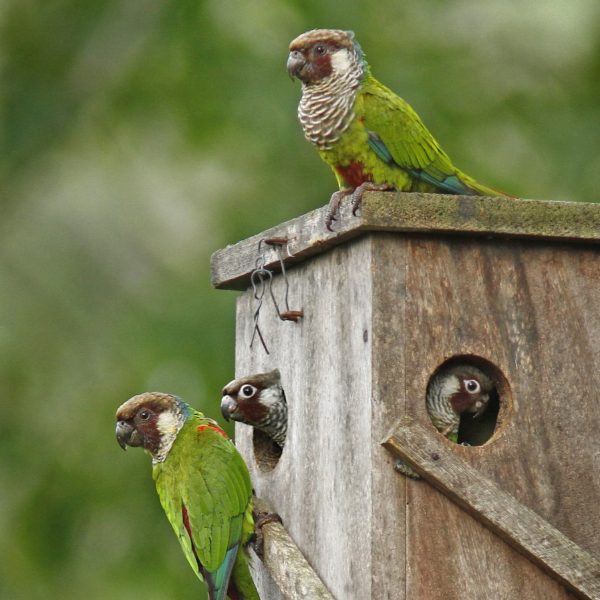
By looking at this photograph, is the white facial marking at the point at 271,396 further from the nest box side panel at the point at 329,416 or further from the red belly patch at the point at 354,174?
the red belly patch at the point at 354,174

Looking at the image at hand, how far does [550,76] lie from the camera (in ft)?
32.5

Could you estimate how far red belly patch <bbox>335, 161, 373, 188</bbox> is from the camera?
4918 mm

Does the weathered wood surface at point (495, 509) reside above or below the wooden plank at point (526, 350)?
below

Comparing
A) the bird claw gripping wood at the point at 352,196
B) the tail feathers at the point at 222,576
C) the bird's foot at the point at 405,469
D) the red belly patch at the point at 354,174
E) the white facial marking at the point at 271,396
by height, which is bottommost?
the tail feathers at the point at 222,576

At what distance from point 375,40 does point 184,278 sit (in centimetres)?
202

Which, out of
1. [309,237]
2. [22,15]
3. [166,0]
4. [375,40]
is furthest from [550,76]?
[309,237]

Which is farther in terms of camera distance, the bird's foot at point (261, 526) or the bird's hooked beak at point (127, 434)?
the bird's hooked beak at point (127, 434)

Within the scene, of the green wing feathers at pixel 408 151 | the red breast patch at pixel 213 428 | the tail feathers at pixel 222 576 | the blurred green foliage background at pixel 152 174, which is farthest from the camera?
the blurred green foliage background at pixel 152 174

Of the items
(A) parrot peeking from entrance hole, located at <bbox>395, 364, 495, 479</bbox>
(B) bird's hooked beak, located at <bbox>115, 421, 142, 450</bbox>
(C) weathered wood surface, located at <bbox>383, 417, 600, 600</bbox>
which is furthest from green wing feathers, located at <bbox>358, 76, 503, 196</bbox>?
(B) bird's hooked beak, located at <bbox>115, 421, 142, 450</bbox>

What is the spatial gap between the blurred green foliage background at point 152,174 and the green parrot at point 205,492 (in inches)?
114

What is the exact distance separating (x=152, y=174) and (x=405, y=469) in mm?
5989

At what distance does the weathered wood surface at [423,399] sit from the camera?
14.5ft

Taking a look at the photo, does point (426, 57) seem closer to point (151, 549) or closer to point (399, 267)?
point (151, 549)

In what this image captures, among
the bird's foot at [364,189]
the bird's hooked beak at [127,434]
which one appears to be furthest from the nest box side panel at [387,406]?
the bird's hooked beak at [127,434]
